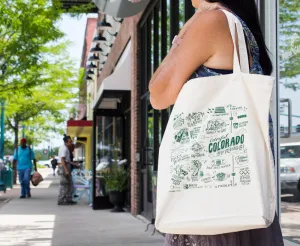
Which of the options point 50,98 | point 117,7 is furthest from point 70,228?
point 50,98

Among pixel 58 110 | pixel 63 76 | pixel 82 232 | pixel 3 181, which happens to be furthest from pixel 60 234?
pixel 58 110

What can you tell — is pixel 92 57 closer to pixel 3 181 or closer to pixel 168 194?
pixel 3 181

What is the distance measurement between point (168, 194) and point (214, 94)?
0.32 m

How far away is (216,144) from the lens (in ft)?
5.35

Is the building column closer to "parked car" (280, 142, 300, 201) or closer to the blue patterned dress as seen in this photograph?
"parked car" (280, 142, 300, 201)

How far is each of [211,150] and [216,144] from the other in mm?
23

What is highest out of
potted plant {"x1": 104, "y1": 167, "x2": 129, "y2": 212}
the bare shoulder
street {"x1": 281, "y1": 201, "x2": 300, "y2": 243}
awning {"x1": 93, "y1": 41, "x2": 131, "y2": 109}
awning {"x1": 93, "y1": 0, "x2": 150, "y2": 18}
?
awning {"x1": 93, "y1": 0, "x2": 150, "y2": 18}

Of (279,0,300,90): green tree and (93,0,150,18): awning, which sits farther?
(93,0,150,18): awning

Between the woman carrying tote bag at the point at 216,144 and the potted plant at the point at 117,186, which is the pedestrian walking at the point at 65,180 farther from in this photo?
the woman carrying tote bag at the point at 216,144

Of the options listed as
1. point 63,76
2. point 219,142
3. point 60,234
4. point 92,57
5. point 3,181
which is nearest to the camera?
point 219,142

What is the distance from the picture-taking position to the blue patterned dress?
1.73 m

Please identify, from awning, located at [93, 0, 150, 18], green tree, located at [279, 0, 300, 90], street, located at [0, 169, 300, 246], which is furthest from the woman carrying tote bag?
awning, located at [93, 0, 150, 18]

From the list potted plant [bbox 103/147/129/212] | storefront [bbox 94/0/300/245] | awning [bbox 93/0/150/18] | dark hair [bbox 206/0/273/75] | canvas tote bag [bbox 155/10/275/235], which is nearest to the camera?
canvas tote bag [bbox 155/10/275/235]

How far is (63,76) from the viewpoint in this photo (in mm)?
28297
